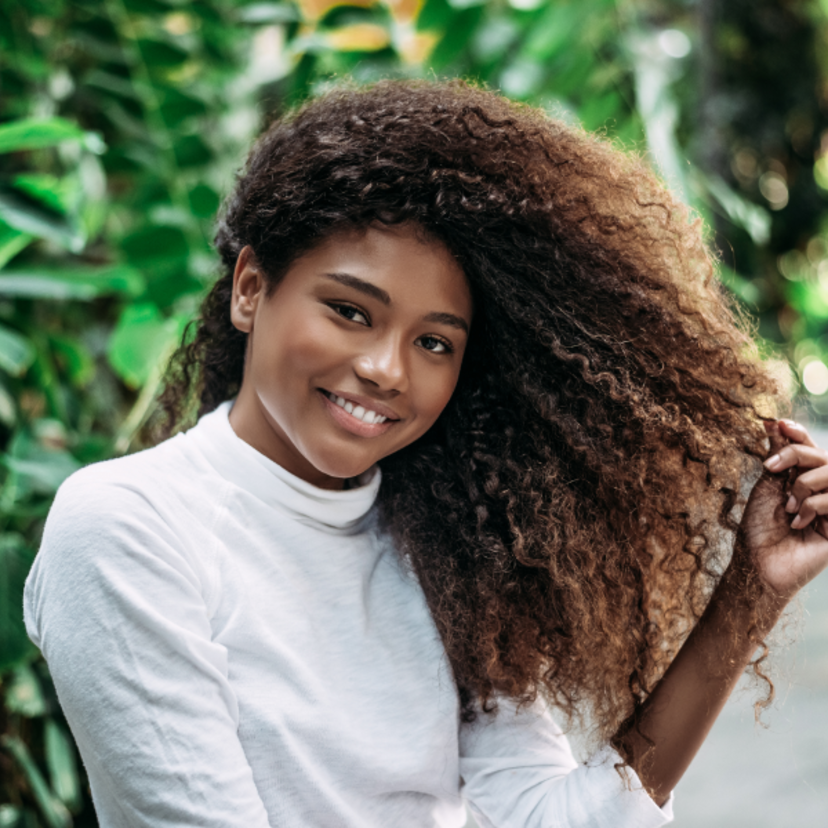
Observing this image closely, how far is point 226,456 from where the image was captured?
87 cm

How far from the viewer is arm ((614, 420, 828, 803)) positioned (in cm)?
82

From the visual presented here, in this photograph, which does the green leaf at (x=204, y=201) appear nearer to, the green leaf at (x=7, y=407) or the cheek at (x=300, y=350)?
the green leaf at (x=7, y=407)

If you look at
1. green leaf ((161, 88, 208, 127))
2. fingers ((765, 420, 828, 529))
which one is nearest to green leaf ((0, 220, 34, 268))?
green leaf ((161, 88, 208, 127))

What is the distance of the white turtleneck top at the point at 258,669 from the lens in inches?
27.2

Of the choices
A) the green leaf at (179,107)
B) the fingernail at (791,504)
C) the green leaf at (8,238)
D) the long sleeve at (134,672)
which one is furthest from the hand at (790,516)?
the green leaf at (179,107)

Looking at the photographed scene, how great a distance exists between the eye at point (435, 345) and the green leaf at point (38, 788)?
1006 mm

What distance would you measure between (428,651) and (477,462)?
22 centimetres

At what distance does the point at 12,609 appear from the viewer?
3.75 feet

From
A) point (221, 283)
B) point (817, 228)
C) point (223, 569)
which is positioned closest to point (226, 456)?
point (223, 569)

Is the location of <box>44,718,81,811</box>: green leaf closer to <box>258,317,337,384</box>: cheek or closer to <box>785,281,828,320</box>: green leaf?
<box>258,317,337,384</box>: cheek

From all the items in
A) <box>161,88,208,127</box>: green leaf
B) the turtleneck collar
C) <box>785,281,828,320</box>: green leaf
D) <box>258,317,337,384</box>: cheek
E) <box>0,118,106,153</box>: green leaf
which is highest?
<box>785,281,828,320</box>: green leaf

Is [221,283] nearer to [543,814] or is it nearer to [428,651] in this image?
[428,651]

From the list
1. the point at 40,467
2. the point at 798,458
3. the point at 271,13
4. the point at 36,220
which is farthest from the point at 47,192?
the point at 798,458

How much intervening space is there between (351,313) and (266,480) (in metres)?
0.19
